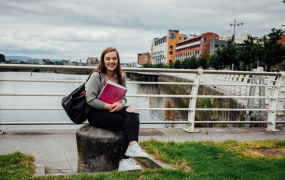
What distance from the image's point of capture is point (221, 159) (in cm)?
344

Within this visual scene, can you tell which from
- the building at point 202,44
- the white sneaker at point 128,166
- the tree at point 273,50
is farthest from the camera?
the building at point 202,44

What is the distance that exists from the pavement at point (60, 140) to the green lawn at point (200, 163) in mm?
261

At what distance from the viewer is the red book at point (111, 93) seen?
304 centimetres

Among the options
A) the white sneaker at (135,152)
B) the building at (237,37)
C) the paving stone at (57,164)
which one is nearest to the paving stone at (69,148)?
the paving stone at (57,164)

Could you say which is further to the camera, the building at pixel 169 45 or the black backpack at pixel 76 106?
the building at pixel 169 45

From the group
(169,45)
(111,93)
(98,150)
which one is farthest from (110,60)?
(169,45)

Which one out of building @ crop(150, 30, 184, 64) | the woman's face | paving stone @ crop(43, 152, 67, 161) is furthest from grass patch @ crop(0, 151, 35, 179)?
building @ crop(150, 30, 184, 64)

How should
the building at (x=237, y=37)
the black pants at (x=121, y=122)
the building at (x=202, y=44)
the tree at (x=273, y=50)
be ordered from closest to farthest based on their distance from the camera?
the black pants at (x=121, y=122)
the tree at (x=273, y=50)
the building at (x=202, y=44)
the building at (x=237, y=37)

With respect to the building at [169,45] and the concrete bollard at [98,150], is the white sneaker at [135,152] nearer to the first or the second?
the concrete bollard at [98,150]

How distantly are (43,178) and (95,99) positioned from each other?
998mm

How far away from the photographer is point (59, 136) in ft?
15.4

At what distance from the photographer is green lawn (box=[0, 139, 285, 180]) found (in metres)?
2.69

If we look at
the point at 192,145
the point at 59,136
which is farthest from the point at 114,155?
the point at 59,136

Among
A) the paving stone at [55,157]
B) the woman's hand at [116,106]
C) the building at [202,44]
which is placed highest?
the building at [202,44]
